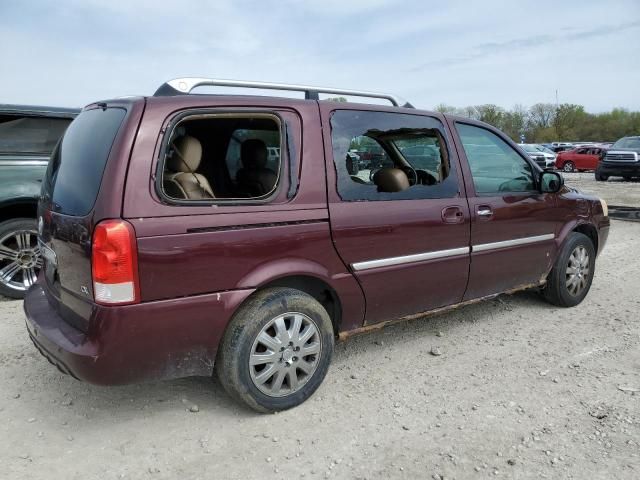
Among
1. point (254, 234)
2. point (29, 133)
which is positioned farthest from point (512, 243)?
point (29, 133)

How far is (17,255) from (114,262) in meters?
3.23

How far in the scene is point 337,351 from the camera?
391 centimetres

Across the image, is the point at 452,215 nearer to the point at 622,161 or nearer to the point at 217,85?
the point at 217,85

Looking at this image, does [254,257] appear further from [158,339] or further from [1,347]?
[1,347]

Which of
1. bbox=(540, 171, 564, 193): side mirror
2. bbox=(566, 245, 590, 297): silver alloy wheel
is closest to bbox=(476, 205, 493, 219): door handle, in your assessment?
bbox=(540, 171, 564, 193): side mirror

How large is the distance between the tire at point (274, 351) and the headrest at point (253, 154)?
97 cm

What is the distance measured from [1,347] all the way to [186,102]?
8.45 feet

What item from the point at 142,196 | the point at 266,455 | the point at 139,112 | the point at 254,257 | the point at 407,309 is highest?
the point at 139,112

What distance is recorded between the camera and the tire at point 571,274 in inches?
182

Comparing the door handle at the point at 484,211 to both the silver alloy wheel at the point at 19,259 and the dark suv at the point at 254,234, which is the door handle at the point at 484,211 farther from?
the silver alloy wheel at the point at 19,259

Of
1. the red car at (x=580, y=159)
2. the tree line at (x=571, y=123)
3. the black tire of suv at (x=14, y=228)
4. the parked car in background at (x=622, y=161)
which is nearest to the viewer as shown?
the black tire of suv at (x=14, y=228)

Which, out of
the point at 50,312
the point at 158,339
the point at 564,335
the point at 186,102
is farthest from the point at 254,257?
the point at 564,335

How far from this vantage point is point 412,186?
3541 mm

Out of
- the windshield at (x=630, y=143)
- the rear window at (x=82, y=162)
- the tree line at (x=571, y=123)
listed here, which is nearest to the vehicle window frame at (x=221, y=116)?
the rear window at (x=82, y=162)
